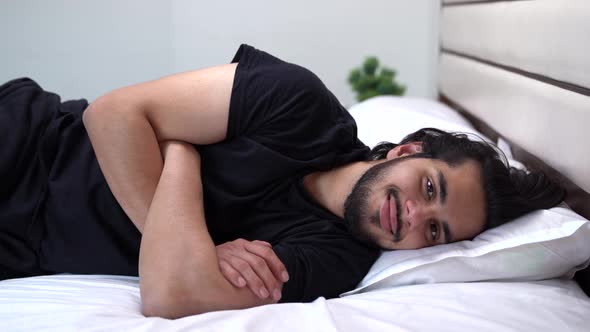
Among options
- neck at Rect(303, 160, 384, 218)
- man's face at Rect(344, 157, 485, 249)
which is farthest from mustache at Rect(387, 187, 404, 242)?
neck at Rect(303, 160, 384, 218)

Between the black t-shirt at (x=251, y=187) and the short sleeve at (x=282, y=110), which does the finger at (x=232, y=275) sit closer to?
the black t-shirt at (x=251, y=187)

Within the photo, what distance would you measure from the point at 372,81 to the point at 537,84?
1546 mm

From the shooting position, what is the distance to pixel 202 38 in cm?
301

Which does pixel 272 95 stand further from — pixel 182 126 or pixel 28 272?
pixel 28 272

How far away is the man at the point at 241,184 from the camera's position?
124cm

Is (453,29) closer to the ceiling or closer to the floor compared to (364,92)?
closer to the ceiling

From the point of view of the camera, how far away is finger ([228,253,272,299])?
1111mm

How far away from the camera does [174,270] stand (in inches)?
43.1

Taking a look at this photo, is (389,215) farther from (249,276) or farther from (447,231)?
(249,276)

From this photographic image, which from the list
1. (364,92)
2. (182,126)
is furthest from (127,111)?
(364,92)

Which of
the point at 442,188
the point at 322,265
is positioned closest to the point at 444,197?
the point at 442,188

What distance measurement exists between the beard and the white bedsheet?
6.1 inches

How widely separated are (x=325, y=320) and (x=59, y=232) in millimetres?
680

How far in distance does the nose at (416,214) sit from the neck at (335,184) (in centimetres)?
14
